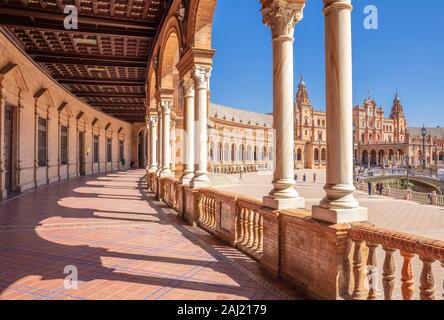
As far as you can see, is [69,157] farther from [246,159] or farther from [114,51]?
[246,159]

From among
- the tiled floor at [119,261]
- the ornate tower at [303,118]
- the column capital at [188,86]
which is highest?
the ornate tower at [303,118]

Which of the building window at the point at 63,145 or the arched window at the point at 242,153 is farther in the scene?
the arched window at the point at 242,153

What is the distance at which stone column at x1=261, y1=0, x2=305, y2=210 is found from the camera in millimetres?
5246

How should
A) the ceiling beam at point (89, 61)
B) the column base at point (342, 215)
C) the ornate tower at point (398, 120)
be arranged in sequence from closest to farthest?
the column base at point (342, 215) < the ceiling beam at point (89, 61) < the ornate tower at point (398, 120)

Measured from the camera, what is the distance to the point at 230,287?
448 cm

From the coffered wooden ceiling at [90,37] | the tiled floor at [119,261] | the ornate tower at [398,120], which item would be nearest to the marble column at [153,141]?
the coffered wooden ceiling at [90,37]

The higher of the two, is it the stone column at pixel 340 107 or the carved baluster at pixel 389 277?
the stone column at pixel 340 107

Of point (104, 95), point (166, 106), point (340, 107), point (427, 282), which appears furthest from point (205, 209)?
point (104, 95)

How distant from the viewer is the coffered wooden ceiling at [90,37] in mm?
11547

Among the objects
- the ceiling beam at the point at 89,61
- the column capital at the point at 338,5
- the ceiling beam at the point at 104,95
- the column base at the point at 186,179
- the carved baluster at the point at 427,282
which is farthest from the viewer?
→ the ceiling beam at the point at 104,95

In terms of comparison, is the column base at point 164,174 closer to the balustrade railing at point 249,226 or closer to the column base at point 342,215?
the balustrade railing at point 249,226

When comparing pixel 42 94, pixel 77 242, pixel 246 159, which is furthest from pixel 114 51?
pixel 246 159

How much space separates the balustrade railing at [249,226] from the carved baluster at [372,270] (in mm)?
2272

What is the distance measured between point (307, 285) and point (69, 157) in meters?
23.1
